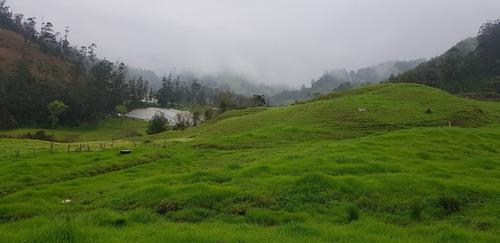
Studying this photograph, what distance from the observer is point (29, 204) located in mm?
15859

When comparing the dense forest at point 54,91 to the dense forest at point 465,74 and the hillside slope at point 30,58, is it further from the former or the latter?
the dense forest at point 465,74

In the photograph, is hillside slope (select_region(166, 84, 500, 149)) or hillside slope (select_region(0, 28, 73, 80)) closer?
hillside slope (select_region(166, 84, 500, 149))

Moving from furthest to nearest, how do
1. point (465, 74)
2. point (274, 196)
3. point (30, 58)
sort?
point (30, 58) → point (465, 74) → point (274, 196)

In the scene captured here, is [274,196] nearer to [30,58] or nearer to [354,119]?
[354,119]

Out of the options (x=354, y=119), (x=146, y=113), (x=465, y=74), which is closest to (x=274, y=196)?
(x=354, y=119)

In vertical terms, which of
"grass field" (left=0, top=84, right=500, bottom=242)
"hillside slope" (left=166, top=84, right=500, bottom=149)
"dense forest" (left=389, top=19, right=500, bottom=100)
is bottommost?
"grass field" (left=0, top=84, right=500, bottom=242)

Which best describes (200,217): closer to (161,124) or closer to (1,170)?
(1,170)

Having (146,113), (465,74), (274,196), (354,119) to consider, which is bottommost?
(274,196)

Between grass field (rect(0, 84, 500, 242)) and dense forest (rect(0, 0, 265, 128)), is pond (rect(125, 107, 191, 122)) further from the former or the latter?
grass field (rect(0, 84, 500, 242))

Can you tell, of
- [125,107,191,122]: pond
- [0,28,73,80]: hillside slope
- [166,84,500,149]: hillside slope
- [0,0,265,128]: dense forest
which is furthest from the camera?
[125,107,191,122]: pond

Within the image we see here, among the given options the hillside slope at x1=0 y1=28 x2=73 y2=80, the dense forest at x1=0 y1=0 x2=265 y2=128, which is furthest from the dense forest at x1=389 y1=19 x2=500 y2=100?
the hillside slope at x1=0 y1=28 x2=73 y2=80

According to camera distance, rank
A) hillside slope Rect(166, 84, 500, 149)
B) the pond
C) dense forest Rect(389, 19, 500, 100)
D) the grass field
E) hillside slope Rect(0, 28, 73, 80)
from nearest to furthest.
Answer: the grass field
hillside slope Rect(166, 84, 500, 149)
dense forest Rect(389, 19, 500, 100)
hillside slope Rect(0, 28, 73, 80)
the pond

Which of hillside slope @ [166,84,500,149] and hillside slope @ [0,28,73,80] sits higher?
hillside slope @ [0,28,73,80]

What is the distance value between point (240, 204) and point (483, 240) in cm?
916
